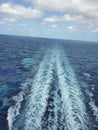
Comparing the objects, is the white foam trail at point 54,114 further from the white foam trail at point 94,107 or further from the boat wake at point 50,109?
the white foam trail at point 94,107

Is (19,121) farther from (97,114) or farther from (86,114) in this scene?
(97,114)

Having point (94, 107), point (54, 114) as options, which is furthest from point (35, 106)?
point (94, 107)

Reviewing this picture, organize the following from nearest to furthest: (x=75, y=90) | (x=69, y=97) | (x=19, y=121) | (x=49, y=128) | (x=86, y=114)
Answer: (x=49, y=128) → (x=19, y=121) → (x=86, y=114) → (x=69, y=97) → (x=75, y=90)

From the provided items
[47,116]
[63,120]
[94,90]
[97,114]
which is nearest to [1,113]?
[47,116]

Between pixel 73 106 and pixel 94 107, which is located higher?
pixel 73 106

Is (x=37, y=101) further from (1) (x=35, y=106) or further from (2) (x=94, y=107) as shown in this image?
(2) (x=94, y=107)

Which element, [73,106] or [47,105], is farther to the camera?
[73,106]

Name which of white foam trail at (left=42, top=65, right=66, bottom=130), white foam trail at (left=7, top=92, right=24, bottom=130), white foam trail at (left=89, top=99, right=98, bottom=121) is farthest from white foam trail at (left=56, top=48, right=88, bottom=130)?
white foam trail at (left=7, top=92, right=24, bottom=130)

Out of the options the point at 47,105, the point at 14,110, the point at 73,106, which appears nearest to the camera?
the point at 14,110

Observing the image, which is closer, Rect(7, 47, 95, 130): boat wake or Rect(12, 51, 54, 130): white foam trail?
Rect(12, 51, 54, 130): white foam trail

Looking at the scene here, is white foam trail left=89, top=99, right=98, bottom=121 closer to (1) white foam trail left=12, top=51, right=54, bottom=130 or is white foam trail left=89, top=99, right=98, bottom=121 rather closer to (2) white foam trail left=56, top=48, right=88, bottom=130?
(2) white foam trail left=56, top=48, right=88, bottom=130

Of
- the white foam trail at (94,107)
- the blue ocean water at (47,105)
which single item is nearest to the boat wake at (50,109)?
the blue ocean water at (47,105)
